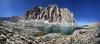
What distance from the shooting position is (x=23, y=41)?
50.4ft

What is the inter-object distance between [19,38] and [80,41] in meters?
5.40

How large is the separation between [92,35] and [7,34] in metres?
7.69

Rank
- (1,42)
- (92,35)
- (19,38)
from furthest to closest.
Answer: (92,35) < (19,38) < (1,42)

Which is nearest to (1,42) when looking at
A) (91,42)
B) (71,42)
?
(71,42)

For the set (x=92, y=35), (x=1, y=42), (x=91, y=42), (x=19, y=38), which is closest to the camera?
(x=1, y=42)

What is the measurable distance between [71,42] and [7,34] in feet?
19.0

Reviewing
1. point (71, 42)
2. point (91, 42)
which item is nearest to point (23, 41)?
point (71, 42)

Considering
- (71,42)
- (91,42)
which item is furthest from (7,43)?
(91,42)

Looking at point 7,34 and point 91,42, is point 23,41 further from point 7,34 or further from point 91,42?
point 91,42

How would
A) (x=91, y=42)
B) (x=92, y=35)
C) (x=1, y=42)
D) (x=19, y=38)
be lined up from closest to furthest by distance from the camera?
1. (x=1, y=42)
2. (x=19, y=38)
3. (x=91, y=42)
4. (x=92, y=35)

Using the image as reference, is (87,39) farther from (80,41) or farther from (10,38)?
(10,38)

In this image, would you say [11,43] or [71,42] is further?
[71,42]

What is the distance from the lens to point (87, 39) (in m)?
17.3

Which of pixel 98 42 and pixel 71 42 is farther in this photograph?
pixel 71 42
